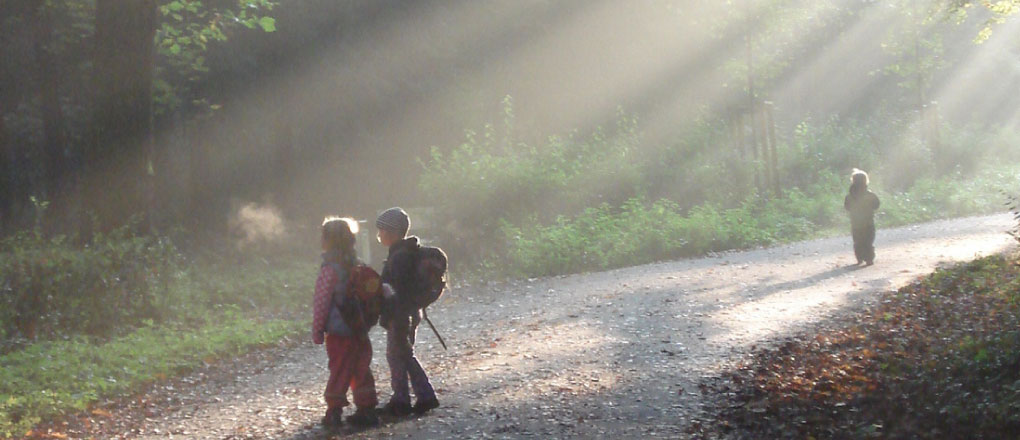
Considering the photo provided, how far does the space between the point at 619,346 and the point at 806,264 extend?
8.21m

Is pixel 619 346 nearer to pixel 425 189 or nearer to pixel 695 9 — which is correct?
pixel 425 189

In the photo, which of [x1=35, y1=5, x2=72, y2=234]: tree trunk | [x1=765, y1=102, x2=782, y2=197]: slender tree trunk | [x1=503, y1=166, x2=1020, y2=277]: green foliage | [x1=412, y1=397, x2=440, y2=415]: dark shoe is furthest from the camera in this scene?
[x1=765, y1=102, x2=782, y2=197]: slender tree trunk

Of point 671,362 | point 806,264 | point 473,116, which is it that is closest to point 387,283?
point 671,362

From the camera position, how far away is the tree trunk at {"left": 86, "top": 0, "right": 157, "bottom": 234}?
14.8 m

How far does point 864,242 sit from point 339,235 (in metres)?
11.8

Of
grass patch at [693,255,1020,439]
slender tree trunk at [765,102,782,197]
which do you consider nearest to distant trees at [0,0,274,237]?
grass patch at [693,255,1020,439]

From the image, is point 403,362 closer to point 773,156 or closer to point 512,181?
point 512,181

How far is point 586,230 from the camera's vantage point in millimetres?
21812

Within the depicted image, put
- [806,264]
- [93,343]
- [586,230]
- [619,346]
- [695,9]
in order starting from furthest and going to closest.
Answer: [695,9] → [586,230] → [806,264] → [93,343] → [619,346]

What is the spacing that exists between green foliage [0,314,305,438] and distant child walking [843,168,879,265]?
9349 mm

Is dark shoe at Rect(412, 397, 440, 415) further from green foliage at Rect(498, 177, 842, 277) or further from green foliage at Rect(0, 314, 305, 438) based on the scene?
green foliage at Rect(498, 177, 842, 277)

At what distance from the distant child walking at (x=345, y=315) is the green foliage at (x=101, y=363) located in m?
3.11

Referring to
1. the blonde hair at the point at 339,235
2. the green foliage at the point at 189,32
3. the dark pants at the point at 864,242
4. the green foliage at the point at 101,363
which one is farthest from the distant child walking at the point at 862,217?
the blonde hair at the point at 339,235

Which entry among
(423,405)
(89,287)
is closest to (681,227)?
(89,287)
